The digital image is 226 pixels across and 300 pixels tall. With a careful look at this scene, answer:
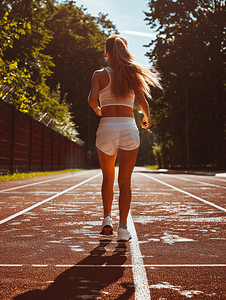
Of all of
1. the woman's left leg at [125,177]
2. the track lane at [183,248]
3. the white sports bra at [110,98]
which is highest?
the white sports bra at [110,98]

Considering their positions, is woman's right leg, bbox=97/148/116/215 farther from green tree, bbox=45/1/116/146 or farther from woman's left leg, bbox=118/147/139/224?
green tree, bbox=45/1/116/146

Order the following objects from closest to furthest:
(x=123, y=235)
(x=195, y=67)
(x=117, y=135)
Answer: (x=123, y=235), (x=117, y=135), (x=195, y=67)

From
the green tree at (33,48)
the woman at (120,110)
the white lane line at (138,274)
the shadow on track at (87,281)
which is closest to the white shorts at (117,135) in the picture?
the woman at (120,110)

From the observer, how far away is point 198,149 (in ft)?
130

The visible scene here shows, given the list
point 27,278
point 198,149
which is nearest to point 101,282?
point 27,278

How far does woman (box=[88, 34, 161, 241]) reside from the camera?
487 cm

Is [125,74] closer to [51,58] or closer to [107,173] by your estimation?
[107,173]

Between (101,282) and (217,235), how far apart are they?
2.38m

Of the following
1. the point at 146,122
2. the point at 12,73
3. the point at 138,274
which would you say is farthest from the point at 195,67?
the point at 138,274

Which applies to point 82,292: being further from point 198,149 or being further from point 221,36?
point 198,149

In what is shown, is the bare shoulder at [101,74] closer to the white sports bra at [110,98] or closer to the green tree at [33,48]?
the white sports bra at [110,98]

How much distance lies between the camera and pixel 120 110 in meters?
4.96

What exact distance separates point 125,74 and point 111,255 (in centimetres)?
196

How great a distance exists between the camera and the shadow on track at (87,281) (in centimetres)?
305
